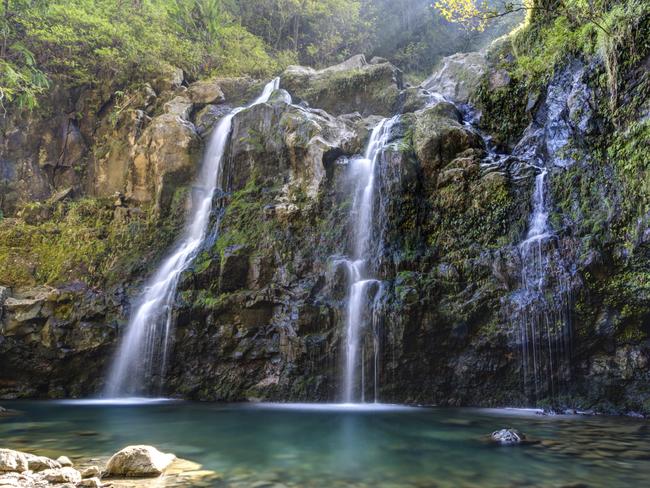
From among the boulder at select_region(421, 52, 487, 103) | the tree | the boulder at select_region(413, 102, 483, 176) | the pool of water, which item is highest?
the boulder at select_region(421, 52, 487, 103)

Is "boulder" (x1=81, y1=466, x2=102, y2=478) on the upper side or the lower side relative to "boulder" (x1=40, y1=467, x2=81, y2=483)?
lower

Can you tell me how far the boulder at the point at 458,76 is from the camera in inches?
704

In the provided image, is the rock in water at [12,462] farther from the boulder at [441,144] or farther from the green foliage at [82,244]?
the boulder at [441,144]

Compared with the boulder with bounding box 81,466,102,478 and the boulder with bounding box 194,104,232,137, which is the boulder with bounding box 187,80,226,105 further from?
the boulder with bounding box 81,466,102,478

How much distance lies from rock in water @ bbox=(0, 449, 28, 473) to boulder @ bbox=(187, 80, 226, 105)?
15.3 meters

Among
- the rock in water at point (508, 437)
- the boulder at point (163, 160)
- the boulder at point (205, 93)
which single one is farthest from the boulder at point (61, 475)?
the boulder at point (205, 93)

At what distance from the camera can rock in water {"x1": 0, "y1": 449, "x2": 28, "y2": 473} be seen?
15.0 ft

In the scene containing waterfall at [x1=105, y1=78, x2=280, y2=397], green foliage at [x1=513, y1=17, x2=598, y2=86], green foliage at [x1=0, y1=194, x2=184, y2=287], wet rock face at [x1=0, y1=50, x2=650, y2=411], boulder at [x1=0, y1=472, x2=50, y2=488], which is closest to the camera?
boulder at [x1=0, y1=472, x2=50, y2=488]

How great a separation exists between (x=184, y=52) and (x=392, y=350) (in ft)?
52.6

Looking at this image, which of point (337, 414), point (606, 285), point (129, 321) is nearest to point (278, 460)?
point (337, 414)

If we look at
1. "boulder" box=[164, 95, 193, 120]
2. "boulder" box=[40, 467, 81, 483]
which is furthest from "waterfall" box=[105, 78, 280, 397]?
"boulder" box=[40, 467, 81, 483]

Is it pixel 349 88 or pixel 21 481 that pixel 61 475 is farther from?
pixel 349 88

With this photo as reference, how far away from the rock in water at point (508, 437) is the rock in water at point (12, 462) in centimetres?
568

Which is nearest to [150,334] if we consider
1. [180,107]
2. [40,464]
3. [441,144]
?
[40,464]
